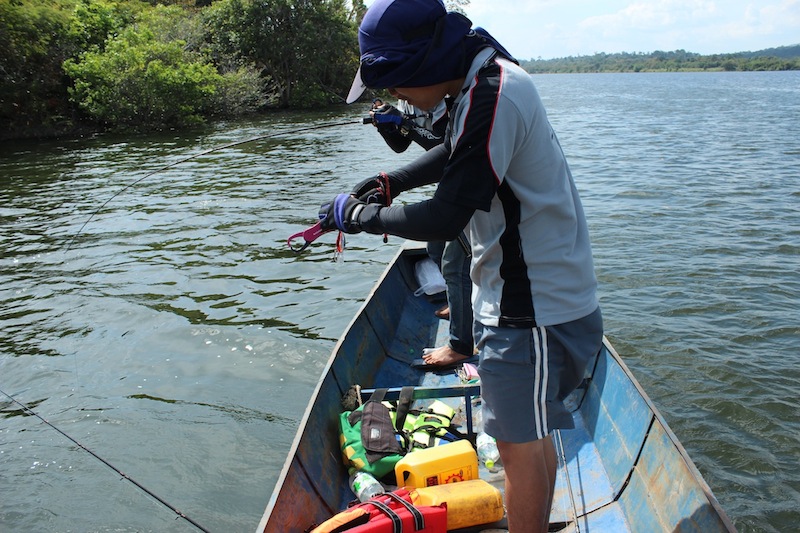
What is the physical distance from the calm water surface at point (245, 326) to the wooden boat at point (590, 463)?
4.19 ft

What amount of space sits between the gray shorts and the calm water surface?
3056 mm

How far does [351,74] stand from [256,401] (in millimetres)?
36199

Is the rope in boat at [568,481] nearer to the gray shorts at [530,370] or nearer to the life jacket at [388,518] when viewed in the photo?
the life jacket at [388,518]

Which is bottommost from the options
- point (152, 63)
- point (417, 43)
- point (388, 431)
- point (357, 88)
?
point (388, 431)

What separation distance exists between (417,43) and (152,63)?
1026 inches

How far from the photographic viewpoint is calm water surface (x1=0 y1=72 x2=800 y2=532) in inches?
202

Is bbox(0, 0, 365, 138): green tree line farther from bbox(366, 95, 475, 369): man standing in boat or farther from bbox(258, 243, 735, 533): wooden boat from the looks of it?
bbox(258, 243, 735, 533): wooden boat

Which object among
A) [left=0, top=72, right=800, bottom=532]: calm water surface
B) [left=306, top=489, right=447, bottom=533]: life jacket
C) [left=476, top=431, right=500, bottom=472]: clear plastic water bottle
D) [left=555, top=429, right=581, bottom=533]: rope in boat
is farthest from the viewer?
[left=0, top=72, right=800, bottom=532]: calm water surface

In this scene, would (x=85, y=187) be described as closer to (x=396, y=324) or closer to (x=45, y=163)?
(x=45, y=163)

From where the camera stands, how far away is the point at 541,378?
2.25m

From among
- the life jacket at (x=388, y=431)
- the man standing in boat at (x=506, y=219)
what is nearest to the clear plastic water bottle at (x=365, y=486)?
the life jacket at (x=388, y=431)

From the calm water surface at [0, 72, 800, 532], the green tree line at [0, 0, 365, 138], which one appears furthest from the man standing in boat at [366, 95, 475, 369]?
the green tree line at [0, 0, 365, 138]

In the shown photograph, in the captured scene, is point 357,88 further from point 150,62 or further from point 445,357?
point 150,62

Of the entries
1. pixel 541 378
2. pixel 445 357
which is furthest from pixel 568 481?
pixel 541 378
